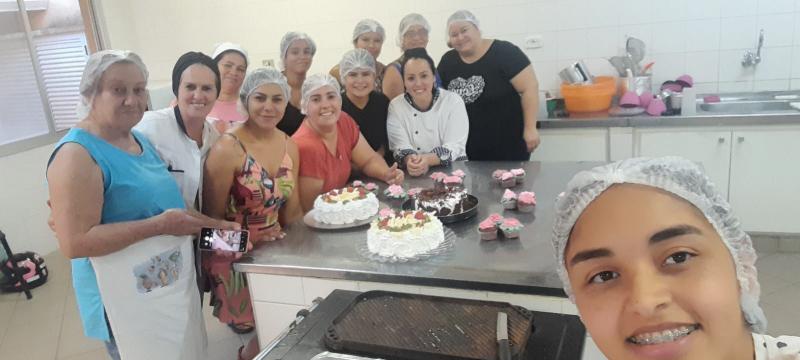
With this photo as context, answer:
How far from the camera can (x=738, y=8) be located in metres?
3.55

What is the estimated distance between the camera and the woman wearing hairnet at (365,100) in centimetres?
288

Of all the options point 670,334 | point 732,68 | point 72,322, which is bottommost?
point 72,322

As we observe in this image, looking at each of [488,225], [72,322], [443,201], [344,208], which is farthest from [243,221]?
[72,322]

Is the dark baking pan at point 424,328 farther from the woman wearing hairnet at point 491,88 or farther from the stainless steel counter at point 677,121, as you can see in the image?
the stainless steel counter at point 677,121

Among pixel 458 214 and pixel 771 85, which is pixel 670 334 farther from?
pixel 771 85

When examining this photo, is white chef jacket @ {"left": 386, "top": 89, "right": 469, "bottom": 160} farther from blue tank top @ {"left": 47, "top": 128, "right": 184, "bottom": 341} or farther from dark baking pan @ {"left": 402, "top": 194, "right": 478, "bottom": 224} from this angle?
blue tank top @ {"left": 47, "top": 128, "right": 184, "bottom": 341}

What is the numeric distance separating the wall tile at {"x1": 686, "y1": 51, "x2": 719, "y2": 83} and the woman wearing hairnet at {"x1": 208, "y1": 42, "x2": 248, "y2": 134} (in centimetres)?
289

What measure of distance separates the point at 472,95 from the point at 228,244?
5.92 ft

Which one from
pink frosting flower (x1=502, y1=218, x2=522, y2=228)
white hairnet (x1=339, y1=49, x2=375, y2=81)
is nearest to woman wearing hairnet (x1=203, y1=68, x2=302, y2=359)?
white hairnet (x1=339, y1=49, x2=375, y2=81)

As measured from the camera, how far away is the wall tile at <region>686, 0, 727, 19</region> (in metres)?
3.60

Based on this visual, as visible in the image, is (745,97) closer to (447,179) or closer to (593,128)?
(593,128)

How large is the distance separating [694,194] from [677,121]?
114 inches

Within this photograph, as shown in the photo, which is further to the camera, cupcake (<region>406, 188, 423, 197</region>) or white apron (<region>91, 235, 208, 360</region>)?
cupcake (<region>406, 188, 423, 197</region>)

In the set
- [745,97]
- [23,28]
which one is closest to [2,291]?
[23,28]
